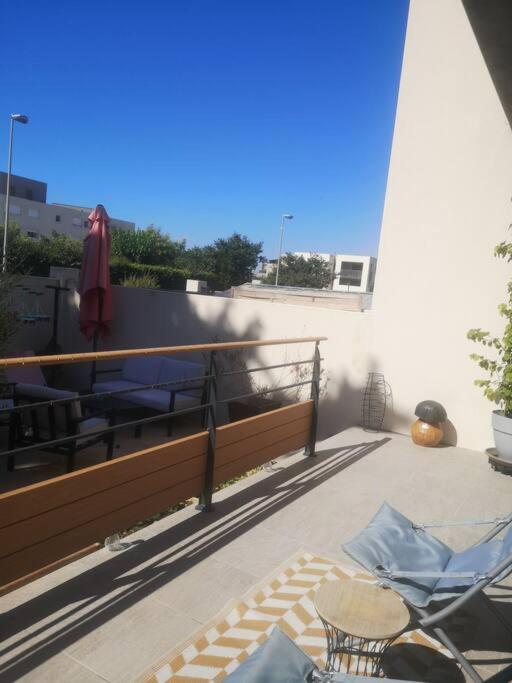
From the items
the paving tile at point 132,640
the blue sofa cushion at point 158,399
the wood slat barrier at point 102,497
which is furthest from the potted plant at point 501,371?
the paving tile at point 132,640

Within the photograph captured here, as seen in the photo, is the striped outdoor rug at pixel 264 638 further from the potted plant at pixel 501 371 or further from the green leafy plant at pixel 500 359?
the green leafy plant at pixel 500 359

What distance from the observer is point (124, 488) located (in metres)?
2.56

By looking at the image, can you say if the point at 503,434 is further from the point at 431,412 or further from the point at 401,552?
the point at 401,552

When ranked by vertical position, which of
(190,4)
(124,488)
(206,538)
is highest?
(190,4)

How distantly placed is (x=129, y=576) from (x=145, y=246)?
25.0 m

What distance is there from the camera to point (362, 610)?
5.36 ft

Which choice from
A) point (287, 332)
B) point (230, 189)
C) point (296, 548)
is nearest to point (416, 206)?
point (287, 332)

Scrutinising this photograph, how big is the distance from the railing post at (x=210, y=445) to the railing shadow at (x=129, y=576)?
0.28ft

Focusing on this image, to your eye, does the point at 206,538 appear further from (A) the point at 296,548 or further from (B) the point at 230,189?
(B) the point at 230,189

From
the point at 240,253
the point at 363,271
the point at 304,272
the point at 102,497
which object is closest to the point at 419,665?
the point at 102,497

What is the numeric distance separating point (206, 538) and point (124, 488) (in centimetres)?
70

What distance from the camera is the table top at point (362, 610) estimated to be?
1531 millimetres

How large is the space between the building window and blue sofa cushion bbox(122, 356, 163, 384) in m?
48.6

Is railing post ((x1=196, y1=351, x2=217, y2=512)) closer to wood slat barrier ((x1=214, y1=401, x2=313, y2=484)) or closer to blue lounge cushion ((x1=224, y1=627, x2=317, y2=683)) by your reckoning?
wood slat barrier ((x1=214, y1=401, x2=313, y2=484))
